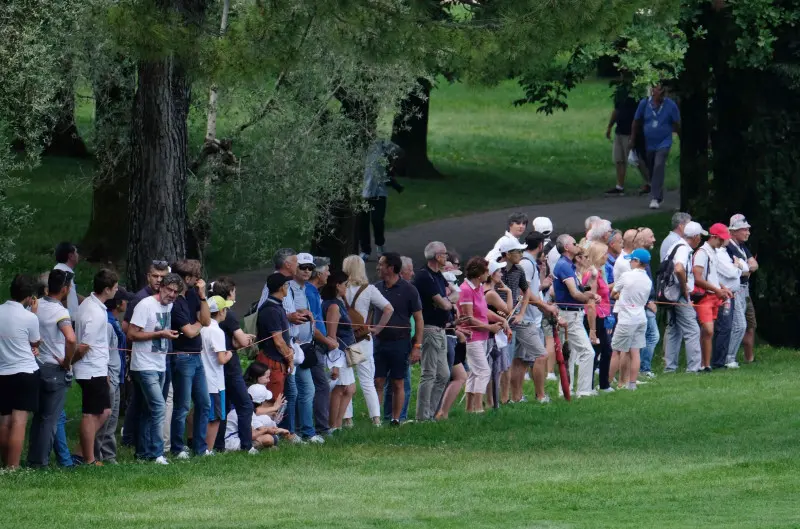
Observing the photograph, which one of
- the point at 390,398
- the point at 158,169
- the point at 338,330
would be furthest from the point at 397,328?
the point at 158,169

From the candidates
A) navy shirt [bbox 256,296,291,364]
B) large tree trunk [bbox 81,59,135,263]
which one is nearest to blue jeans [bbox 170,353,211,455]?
navy shirt [bbox 256,296,291,364]

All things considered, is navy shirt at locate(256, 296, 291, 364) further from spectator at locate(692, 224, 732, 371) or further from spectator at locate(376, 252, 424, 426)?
spectator at locate(692, 224, 732, 371)

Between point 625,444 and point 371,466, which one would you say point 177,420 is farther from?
point 625,444

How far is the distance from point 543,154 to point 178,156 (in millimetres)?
24693

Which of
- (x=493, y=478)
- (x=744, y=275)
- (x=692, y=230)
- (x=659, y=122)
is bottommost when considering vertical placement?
(x=493, y=478)

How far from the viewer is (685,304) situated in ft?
64.5

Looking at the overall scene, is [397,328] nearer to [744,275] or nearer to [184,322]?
[184,322]

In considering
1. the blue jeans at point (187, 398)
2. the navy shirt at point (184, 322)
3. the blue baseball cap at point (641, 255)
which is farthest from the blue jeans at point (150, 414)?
the blue baseball cap at point (641, 255)

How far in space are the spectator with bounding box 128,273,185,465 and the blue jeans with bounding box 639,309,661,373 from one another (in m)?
7.16

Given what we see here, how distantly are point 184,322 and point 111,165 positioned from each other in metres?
8.02

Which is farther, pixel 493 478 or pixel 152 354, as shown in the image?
pixel 152 354

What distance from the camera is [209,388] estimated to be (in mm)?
14289

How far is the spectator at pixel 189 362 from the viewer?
14086 mm

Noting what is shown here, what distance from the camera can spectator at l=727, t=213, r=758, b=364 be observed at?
20630 millimetres
